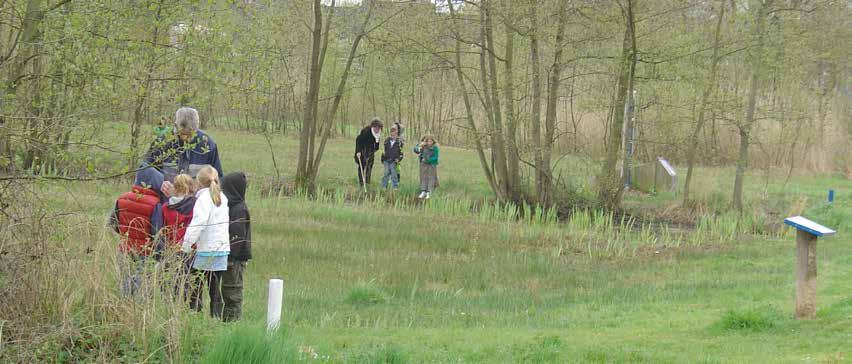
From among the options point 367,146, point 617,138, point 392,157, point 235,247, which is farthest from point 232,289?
point 367,146

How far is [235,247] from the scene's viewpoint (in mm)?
9234

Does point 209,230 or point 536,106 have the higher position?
point 536,106

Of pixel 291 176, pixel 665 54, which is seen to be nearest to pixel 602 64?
pixel 665 54

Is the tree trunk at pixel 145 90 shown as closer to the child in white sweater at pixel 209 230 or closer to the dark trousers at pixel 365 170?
the child in white sweater at pixel 209 230

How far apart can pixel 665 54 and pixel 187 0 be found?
14.5 m

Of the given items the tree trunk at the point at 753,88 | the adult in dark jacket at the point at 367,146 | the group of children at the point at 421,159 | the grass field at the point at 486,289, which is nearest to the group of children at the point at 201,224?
the grass field at the point at 486,289

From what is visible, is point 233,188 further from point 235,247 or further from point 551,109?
point 551,109

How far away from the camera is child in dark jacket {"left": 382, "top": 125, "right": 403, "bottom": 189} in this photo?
79.0 ft

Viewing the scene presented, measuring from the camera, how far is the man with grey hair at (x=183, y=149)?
832cm

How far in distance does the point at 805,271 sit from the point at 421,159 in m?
14.5

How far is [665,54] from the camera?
72.3 ft

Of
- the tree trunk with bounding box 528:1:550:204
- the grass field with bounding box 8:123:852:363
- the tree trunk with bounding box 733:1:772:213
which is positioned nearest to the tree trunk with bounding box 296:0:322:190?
the grass field with bounding box 8:123:852:363

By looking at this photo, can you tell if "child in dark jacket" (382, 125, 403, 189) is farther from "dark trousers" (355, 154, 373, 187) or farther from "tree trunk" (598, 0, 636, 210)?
"tree trunk" (598, 0, 636, 210)

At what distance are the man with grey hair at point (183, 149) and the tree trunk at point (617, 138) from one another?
12.8 m
